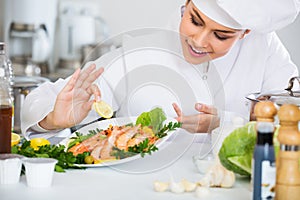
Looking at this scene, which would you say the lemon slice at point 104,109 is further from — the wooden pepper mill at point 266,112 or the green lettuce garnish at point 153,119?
the wooden pepper mill at point 266,112

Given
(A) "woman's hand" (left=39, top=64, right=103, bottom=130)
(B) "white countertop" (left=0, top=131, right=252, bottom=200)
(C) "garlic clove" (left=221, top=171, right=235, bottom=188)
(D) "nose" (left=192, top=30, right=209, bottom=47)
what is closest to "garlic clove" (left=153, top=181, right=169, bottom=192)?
(B) "white countertop" (left=0, top=131, right=252, bottom=200)

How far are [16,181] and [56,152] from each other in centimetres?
16

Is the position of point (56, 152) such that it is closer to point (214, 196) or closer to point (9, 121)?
point (9, 121)

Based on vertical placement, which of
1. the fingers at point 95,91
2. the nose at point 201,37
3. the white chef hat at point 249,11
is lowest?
the fingers at point 95,91

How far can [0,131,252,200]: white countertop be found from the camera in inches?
→ 45.1

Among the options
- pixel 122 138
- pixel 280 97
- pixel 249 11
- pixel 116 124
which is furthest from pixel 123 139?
pixel 249 11

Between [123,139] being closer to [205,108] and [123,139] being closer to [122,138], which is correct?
[122,138]

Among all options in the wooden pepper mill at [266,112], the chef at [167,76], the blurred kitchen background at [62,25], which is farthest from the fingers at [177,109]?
the blurred kitchen background at [62,25]

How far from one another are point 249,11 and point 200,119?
37 centimetres

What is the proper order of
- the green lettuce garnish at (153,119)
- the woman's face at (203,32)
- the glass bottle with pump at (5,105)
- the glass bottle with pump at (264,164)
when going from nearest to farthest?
1. the glass bottle with pump at (264,164)
2. the glass bottle with pump at (5,105)
3. the green lettuce garnish at (153,119)
4. the woman's face at (203,32)

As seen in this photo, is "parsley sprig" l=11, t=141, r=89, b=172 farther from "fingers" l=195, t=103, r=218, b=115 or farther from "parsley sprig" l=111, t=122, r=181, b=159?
"fingers" l=195, t=103, r=218, b=115

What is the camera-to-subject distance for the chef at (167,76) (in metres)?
1.45

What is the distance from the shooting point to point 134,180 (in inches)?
49.5

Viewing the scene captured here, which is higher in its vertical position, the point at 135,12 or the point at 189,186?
the point at 135,12
